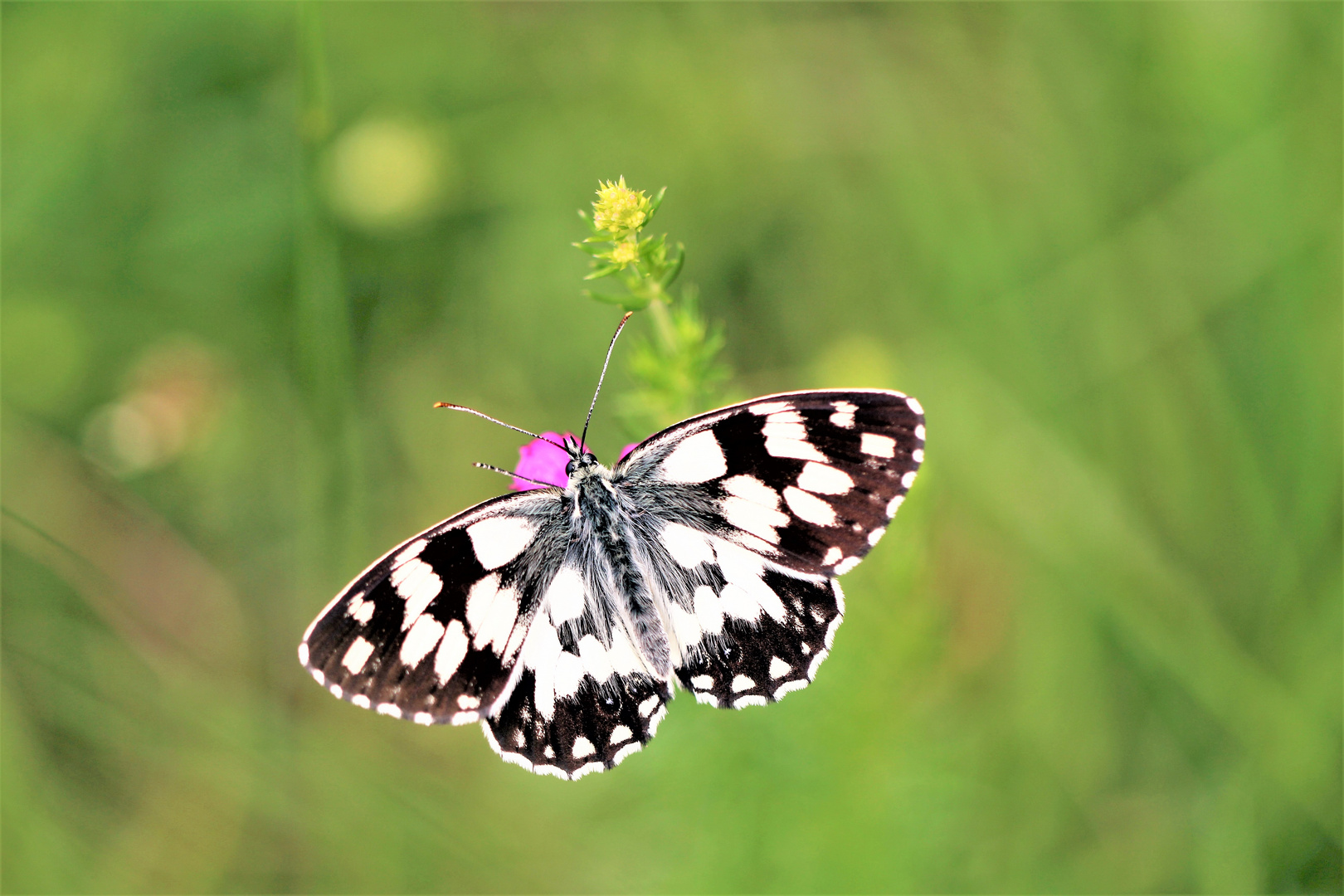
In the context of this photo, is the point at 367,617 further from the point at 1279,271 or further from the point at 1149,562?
the point at 1279,271

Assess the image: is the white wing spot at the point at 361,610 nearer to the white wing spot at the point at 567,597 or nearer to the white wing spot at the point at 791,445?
the white wing spot at the point at 567,597

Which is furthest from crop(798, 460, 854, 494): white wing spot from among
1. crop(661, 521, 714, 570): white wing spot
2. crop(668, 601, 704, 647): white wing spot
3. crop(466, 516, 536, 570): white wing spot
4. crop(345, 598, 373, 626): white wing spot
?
crop(345, 598, 373, 626): white wing spot

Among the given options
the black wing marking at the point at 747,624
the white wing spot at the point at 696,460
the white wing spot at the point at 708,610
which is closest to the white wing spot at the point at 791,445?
the white wing spot at the point at 696,460

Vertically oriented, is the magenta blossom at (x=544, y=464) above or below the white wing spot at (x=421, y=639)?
above

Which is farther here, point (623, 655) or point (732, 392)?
point (732, 392)

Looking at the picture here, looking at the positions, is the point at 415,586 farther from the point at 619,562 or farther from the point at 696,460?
the point at 696,460

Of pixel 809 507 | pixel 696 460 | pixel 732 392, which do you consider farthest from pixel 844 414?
pixel 732 392
